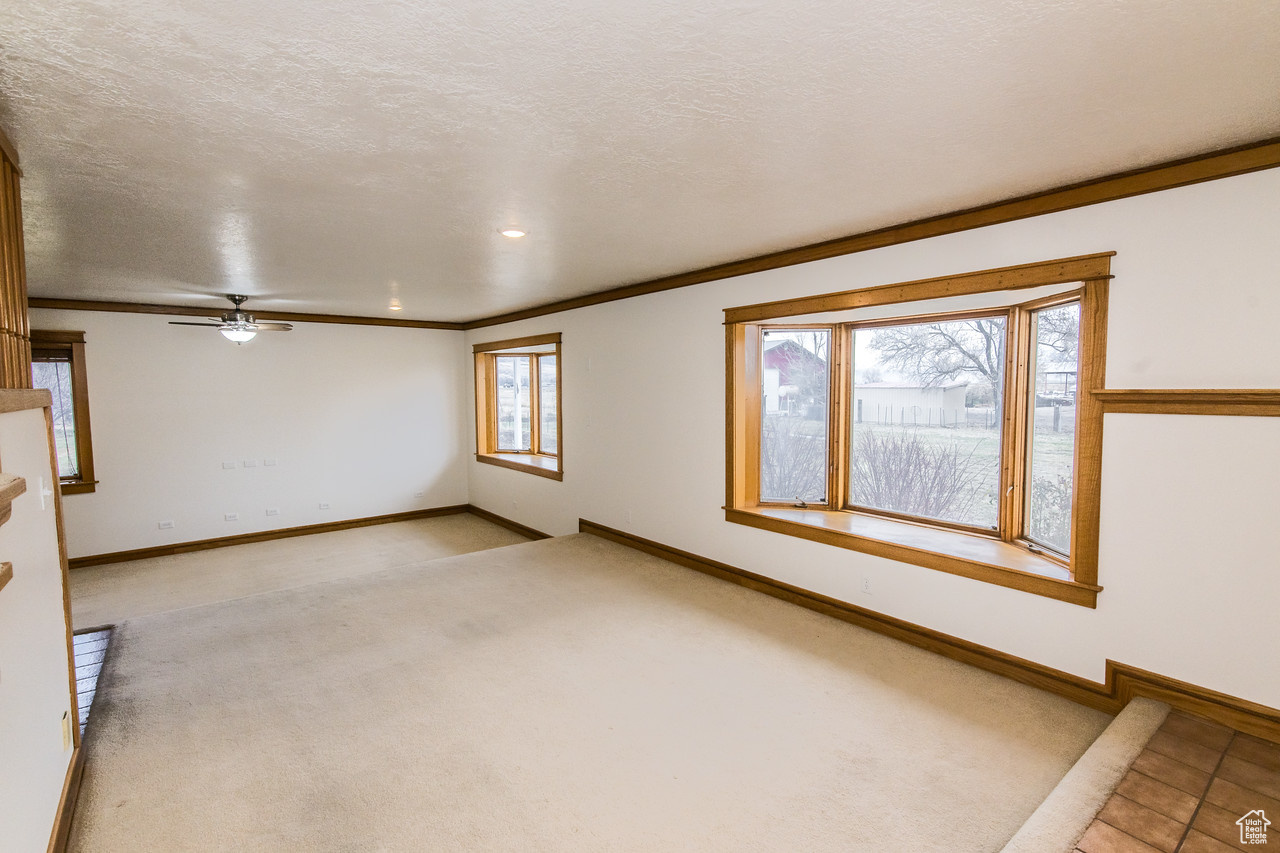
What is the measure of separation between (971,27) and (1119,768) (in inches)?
99.3

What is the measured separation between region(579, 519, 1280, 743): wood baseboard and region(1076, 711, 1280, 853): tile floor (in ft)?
0.24

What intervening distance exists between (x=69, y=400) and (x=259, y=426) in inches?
62.2

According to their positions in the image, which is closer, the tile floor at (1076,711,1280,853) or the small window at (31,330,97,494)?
the tile floor at (1076,711,1280,853)

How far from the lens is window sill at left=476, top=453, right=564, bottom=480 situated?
6.61m

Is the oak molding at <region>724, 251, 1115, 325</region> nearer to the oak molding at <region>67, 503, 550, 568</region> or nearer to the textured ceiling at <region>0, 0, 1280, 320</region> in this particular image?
the textured ceiling at <region>0, 0, 1280, 320</region>

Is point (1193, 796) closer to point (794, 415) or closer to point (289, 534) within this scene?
point (794, 415)

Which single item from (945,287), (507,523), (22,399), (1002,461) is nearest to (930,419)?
(1002,461)

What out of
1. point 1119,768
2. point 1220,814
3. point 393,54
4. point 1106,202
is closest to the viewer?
point 393,54

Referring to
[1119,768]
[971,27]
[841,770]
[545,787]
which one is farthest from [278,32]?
[1119,768]

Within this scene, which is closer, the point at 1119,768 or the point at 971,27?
the point at 971,27

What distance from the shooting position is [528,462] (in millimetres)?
7246

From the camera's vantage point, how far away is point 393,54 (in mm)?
1522

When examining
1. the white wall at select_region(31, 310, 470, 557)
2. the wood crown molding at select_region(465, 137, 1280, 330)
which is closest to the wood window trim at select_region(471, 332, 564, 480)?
the white wall at select_region(31, 310, 470, 557)

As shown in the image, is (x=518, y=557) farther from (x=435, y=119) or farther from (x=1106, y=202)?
(x=1106, y=202)
